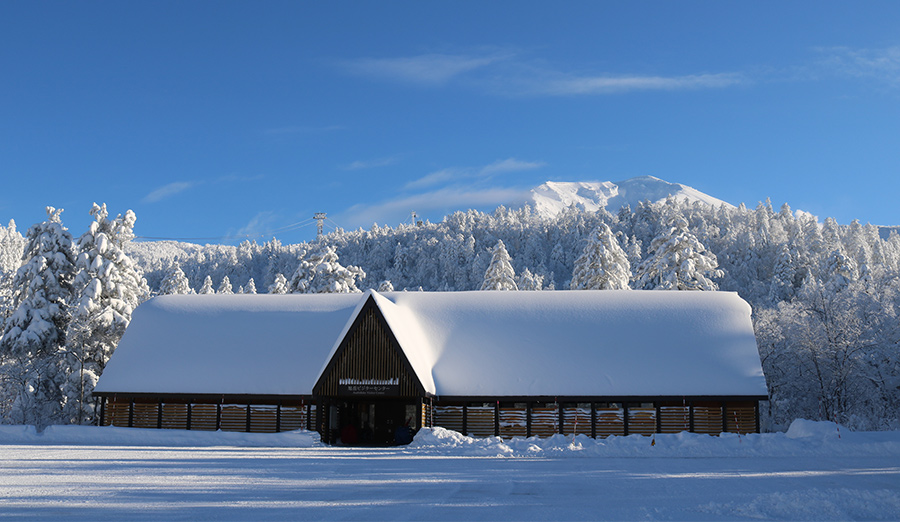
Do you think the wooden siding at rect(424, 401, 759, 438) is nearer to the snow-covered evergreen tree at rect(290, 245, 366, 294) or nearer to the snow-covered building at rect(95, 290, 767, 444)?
the snow-covered building at rect(95, 290, 767, 444)

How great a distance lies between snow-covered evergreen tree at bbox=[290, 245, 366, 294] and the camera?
163ft

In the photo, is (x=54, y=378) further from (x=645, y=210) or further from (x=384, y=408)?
(x=645, y=210)

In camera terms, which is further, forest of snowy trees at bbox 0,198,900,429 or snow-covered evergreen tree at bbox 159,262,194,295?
snow-covered evergreen tree at bbox 159,262,194,295

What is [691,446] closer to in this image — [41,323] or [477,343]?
[477,343]

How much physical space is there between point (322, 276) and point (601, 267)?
19.9 meters

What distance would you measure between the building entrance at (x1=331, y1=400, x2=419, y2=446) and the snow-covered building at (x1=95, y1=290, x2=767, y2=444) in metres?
0.06

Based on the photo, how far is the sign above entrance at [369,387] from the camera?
89.5 ft

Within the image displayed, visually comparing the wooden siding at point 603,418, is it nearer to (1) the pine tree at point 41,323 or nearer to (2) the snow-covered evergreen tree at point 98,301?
(2) the snow-covered evergreen tree at point 98,301

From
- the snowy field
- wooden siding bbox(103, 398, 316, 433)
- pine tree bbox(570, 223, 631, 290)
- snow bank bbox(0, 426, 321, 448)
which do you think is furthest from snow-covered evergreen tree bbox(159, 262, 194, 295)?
the snowy field

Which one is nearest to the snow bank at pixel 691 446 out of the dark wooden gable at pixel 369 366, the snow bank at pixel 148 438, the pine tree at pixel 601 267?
the dark wooden gable at pixel 369 366

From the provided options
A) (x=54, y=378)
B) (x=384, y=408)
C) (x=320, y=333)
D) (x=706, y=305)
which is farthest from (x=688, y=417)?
(x=54, y=378)

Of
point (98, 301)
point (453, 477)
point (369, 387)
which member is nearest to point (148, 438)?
point (369, 387)

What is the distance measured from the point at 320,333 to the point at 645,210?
11757 cm

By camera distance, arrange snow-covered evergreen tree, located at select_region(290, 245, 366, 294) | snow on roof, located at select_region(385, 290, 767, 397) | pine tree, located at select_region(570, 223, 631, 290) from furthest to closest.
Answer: snow-covered evergreen tree, located at select_region(290, 245, 366, 294), pine tree, located at select_region(570, 223, 631, 290), snow on roof, located at select_region(385, 290, 767, 397)
